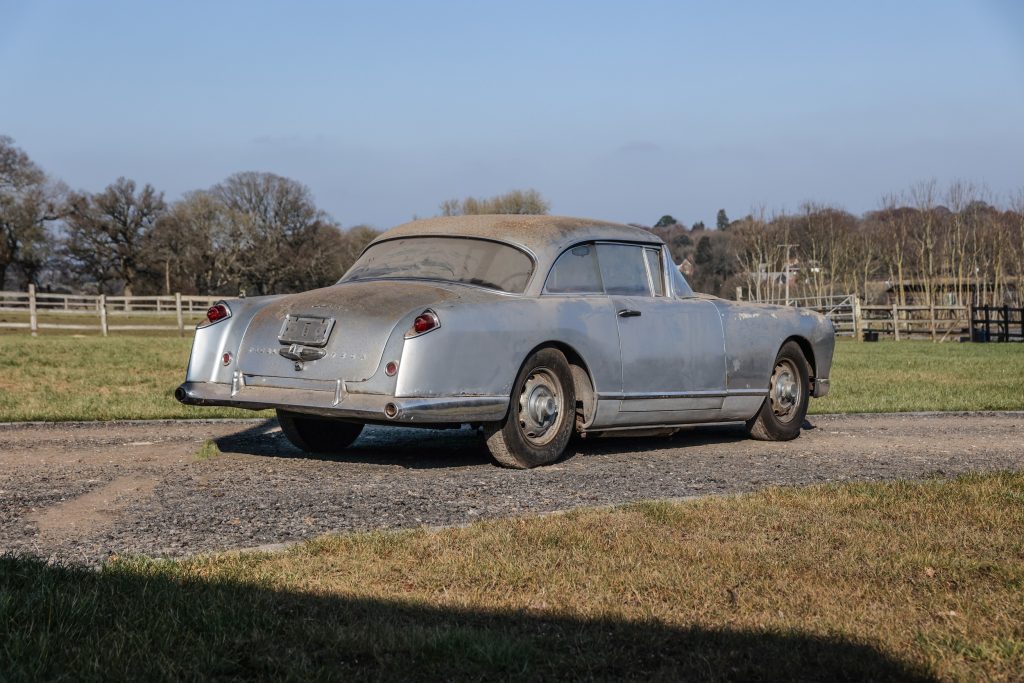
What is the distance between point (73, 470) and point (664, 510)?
370cm

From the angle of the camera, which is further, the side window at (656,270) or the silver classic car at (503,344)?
the side window at (656,270)

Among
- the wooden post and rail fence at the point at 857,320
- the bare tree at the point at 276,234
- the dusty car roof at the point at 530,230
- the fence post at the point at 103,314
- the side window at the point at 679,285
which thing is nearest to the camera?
the dusty car roof at the point at 530,230

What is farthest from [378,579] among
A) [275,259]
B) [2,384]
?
[275,259]

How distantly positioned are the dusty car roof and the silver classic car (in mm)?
14

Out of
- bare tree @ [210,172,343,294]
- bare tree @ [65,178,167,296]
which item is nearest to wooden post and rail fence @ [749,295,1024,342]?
bare tree @ [210,172,343,294]

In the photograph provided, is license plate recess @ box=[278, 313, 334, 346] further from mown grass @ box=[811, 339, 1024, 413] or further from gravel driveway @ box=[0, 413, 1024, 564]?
mown grass @ box=[811, 339, 1024, 413]

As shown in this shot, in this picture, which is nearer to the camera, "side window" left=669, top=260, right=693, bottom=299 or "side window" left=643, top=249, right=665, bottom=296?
"side window" left=643, top=249, right=665, bottom=296

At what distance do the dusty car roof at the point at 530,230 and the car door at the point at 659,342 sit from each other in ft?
0.45

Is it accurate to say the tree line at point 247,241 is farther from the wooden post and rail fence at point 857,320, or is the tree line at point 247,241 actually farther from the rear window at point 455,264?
the rear window at point 455,264

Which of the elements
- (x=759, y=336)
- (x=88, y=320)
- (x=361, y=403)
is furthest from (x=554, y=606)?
(x=88, y=320)

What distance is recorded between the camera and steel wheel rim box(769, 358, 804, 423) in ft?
31.1

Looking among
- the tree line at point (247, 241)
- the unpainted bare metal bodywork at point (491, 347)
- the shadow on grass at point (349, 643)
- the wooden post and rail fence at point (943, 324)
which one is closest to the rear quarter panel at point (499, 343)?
the unpainted bare metal bodywork at point (491, 347)

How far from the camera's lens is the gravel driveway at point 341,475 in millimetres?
5285

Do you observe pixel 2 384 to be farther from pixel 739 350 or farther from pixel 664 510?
pixel 664 510
